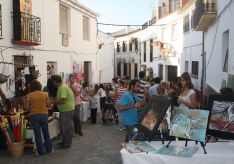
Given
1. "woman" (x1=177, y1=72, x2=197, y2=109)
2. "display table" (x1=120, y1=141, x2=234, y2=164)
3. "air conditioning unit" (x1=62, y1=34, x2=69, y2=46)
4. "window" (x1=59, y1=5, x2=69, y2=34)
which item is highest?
"window" (x1=59, y1=5, x2=69, y2=34)

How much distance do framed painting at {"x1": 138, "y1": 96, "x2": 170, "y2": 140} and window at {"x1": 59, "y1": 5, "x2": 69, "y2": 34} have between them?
36.5 ft

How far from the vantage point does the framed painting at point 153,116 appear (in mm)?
4434

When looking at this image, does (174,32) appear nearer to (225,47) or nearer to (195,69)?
(195,69)

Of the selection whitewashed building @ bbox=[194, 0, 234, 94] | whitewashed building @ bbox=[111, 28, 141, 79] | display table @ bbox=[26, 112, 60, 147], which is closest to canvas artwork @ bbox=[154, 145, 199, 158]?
whitewashed building @ bbox=[194, 0, 234, 94]

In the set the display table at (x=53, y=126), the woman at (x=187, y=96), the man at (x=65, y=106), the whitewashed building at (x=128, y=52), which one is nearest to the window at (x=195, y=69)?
the display table at (x=53, y=126)

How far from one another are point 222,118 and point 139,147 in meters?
1.15

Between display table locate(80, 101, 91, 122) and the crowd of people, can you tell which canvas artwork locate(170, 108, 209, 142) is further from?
display table locate(80, 101, 91, 122)

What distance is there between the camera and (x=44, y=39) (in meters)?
Answer: 13.0

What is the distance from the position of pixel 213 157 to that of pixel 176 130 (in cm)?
55

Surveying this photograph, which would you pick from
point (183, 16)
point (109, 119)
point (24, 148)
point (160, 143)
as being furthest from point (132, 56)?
point (160, 143)

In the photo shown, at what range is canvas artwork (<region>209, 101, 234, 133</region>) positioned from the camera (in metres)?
4.39

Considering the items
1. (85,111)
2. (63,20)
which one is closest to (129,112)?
(85,111)

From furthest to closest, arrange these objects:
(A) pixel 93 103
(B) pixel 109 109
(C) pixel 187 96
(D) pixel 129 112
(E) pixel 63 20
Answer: (E) pixel 63 20 < (B) pixel 109 109 < (A) pixel 93 103 < (D) pixel 129 112 < (C) pixel 187 96

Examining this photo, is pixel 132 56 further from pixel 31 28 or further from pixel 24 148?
pixel 24 148
